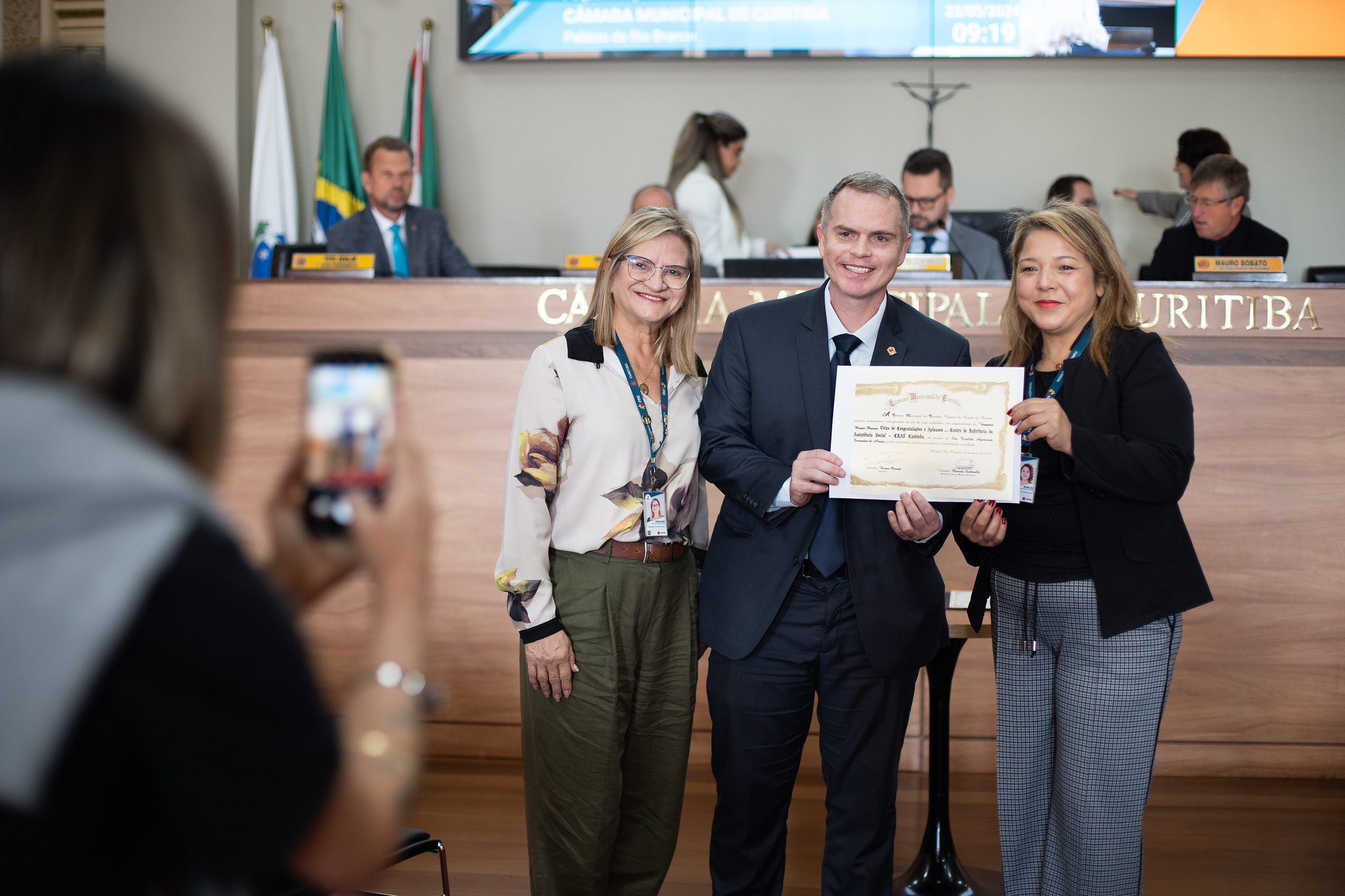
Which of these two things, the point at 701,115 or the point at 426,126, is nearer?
the point at 701,115

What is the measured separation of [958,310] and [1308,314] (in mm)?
1103

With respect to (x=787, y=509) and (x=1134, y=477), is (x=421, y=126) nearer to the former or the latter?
(x=787, y=509)

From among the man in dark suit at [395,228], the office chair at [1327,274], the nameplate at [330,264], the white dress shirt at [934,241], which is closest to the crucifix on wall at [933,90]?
the white dress shirt at [934,241]

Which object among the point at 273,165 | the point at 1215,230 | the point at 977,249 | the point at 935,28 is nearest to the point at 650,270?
the point at 977,249

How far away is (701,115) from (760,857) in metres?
4.08

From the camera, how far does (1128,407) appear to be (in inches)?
78.4

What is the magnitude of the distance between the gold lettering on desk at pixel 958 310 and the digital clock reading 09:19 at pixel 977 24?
316 cm

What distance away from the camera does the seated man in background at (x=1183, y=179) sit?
5285 mm

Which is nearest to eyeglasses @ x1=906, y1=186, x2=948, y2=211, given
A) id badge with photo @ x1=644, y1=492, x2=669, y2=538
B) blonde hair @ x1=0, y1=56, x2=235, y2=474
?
id badge with photo @ x1=644, y1=492, x2=669, y2=538

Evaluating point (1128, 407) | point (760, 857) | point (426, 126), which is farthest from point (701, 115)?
point (760, 857)

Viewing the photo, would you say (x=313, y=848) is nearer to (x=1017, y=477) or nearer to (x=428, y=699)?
(x=428, y=699)

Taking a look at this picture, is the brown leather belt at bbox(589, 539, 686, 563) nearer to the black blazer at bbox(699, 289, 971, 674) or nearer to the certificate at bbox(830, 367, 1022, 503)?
the black blazer at bbox(699, 289, 971, 674)

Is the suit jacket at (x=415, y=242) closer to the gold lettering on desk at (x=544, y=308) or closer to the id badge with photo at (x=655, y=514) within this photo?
the gold lettering on desk at (x=544, y=308)

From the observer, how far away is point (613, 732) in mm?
2080
